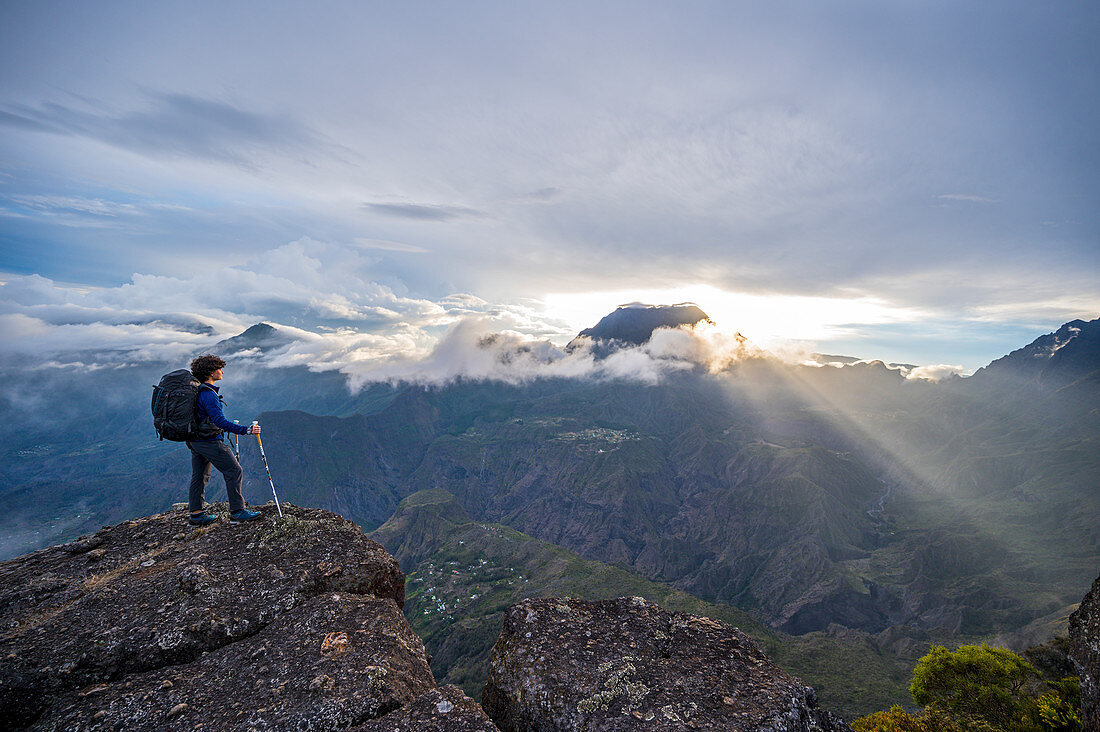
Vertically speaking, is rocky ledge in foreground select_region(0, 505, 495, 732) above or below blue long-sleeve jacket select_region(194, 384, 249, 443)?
below

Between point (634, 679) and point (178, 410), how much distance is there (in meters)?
12.9

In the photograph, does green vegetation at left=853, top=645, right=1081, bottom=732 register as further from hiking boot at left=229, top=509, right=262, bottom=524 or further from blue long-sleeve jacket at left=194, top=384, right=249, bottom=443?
blue long-sleeve jacket at left=194, top=384, right=249, bottom=443

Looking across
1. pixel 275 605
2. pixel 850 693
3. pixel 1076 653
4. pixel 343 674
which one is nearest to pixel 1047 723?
pixel 1076 653

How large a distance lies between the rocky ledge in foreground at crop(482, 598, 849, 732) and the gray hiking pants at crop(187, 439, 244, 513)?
8.97m

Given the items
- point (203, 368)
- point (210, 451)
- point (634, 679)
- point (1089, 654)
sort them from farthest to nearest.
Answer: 1. point (203, 368)
2. point (210, 451)
3. point (1089, 654)
4. point (634, 679)

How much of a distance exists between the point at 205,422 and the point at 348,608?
23.5ft

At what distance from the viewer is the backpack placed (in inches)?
433

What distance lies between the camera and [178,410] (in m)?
11.1

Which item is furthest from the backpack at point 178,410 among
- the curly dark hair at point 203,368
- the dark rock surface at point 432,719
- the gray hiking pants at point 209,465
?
the dark rock surface at point 432,719

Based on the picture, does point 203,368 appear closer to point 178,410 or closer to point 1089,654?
point 178,410

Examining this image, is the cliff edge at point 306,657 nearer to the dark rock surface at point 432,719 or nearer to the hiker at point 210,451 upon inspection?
the dark rock surface at point 432,719

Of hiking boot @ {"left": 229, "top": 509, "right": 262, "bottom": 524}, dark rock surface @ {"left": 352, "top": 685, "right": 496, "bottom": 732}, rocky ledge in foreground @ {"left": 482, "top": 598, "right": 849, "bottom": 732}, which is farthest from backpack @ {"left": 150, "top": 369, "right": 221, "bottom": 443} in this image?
rocky ledge in foreground @ {"left": 482, "top": 598, "right": 849, "bottom": 732}

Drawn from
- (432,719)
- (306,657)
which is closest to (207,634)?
(306,657)

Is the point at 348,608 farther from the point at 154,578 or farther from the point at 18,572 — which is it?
the point at 18,572
